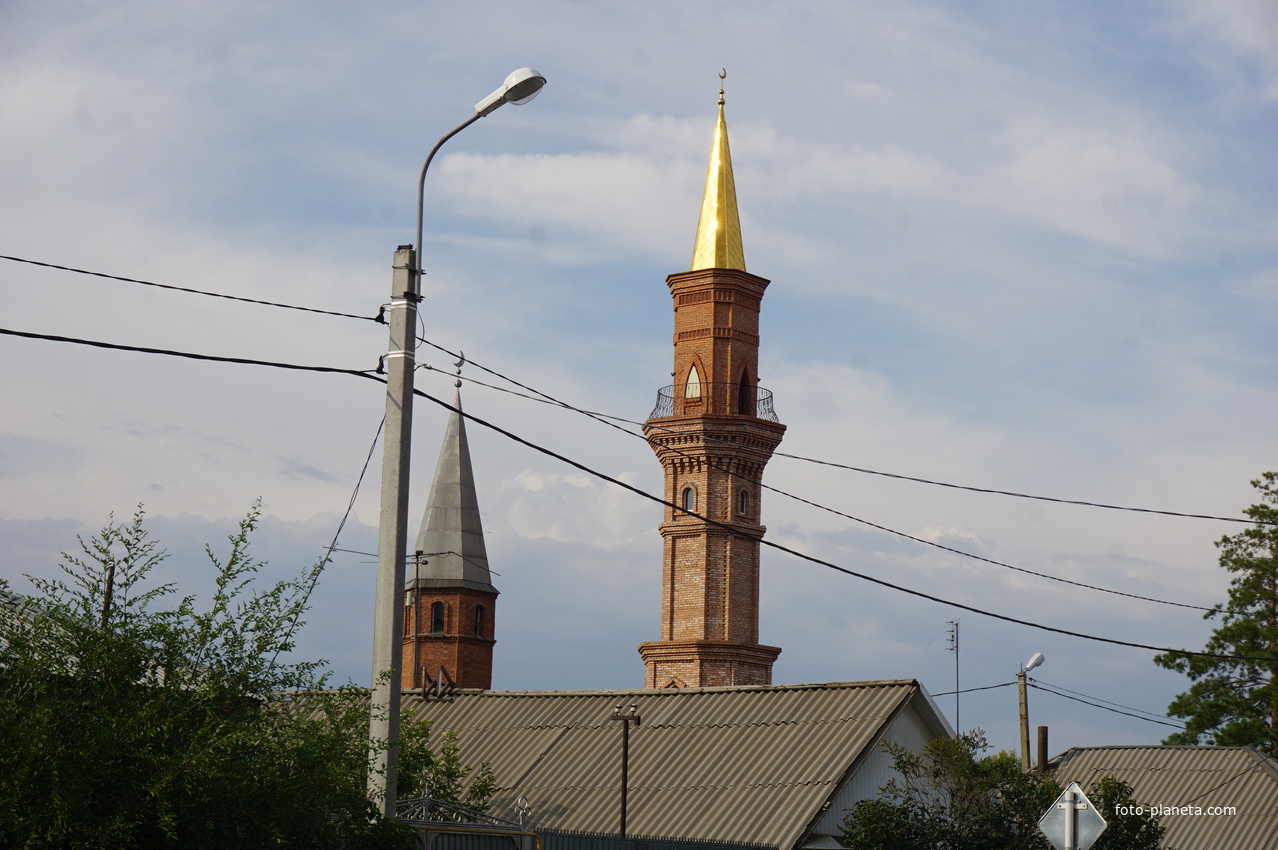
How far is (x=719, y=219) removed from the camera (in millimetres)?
50969

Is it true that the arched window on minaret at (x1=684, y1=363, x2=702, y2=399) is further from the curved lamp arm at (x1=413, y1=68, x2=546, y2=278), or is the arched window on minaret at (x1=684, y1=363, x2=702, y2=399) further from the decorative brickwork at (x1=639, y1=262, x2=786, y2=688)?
the curved lamp arm at (x1=413, y1=68, x2=546, y2=278)

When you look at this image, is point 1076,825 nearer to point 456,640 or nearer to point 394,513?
point 394,513

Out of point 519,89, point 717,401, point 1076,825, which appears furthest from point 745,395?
point 519,89

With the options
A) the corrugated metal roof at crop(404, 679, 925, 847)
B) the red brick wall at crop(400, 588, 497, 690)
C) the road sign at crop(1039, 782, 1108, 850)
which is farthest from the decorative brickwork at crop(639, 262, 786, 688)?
the road sign at crop(1039, 782, 1108, 850)

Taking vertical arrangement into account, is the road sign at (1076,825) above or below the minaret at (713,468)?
below

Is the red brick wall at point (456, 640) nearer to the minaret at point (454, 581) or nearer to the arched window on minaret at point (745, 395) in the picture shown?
the minaret at point (454, 581)

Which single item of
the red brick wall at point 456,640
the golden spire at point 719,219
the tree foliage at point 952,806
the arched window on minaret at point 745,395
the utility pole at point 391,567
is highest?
the golden spire at point 719,219

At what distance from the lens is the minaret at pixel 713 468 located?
47312 mm

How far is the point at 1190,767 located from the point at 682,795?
69.2 feet

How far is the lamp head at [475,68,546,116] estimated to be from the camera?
11.9 metres

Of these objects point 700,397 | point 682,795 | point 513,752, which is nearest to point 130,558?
point 682,795

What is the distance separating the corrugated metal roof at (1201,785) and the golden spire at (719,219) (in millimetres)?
19739

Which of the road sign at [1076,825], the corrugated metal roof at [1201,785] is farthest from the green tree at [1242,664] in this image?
the road sign at [1076,825]

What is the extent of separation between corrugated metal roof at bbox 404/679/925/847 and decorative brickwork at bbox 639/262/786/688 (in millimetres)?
18800
